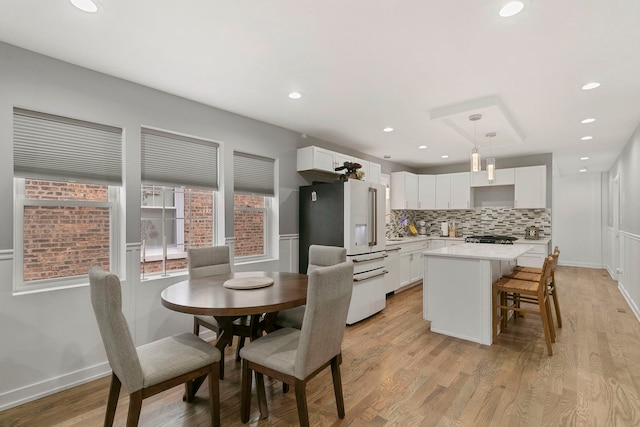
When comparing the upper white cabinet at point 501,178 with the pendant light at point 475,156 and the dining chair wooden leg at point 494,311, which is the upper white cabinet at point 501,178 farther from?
the dining chair wooden leg at point 494,311

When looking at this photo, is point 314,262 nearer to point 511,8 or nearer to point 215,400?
point 215,400

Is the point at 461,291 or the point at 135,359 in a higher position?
the point at 135,359

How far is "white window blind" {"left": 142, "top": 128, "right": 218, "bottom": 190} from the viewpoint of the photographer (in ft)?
9.56

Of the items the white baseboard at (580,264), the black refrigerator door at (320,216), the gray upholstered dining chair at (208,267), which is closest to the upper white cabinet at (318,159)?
the black refrigerator door at (320,216)

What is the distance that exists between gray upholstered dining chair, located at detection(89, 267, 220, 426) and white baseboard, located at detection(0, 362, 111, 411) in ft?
3.27

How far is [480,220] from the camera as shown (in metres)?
6.33

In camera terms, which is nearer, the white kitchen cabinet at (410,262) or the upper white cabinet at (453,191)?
the white kitchen cabinet at (410,262)

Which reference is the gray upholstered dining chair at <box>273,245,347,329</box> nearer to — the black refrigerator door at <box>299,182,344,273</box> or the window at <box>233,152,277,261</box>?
the black refrigerator door at <box>299,182,344,273</box>

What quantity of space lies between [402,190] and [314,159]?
2740mm

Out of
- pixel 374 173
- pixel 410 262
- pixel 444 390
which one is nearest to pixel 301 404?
pixel 444 390

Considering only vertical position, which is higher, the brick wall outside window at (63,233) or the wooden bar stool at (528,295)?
the brick wall outside window at (63,233)

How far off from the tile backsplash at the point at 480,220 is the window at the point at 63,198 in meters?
4.77

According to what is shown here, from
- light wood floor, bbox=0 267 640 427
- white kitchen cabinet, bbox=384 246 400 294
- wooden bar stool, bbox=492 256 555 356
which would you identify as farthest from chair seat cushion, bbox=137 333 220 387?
white kitchen cabinet, bbox=384 246 400 294

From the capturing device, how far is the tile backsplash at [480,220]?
5738 mm
